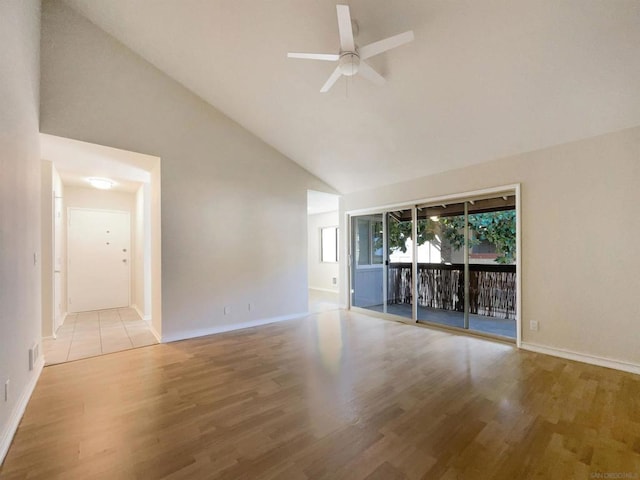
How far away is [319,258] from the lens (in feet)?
27.0

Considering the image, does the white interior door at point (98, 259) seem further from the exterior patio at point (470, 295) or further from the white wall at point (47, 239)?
the exterior patio at point (470, 295)

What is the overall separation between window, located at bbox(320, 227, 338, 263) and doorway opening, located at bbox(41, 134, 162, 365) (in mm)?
4544

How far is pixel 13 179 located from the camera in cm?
201

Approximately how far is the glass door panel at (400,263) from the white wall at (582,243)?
1589mm

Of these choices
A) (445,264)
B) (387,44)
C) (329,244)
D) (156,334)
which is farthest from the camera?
(329,244)

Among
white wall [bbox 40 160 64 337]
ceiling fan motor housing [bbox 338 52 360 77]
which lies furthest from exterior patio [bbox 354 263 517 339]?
white wall [bbox 40 160 64 337]

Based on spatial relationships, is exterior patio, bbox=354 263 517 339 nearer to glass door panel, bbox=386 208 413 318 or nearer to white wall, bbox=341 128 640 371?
glass door panel, bbox=386 208 413 318

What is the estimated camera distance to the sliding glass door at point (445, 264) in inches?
160

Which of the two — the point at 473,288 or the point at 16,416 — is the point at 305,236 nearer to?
the point at 473,288

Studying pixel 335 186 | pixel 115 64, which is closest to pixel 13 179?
pixel 115 64

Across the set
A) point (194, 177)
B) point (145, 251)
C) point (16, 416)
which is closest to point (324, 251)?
point (145, 251)

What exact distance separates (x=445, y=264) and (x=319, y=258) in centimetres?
429

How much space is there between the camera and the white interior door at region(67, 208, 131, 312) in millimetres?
5410

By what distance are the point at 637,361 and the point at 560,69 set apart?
2.87 metres
